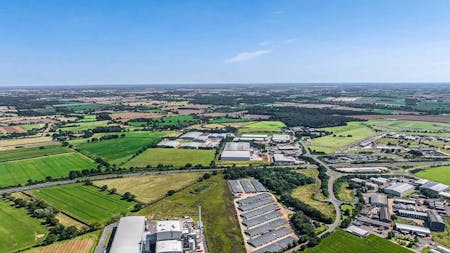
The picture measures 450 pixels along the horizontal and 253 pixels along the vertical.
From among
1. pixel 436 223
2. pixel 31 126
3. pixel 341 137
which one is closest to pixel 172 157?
pixel 436 223

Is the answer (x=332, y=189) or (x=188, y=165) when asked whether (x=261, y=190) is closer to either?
(x=332, y=189)

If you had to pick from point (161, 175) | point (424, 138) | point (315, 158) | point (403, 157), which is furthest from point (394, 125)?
point (161, 175)

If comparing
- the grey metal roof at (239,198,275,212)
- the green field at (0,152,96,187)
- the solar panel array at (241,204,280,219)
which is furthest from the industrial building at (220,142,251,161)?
the green field at (0,152,96,187)

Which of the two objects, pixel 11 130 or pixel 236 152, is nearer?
pixel 236 152

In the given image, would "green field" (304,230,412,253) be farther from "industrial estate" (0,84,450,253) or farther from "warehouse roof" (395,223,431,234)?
"warehouse roof" (395,223,431,234)

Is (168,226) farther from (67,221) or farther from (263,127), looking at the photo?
(263,127)

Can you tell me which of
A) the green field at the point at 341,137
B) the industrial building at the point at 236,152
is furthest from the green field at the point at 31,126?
the green field at the point at 341,137
